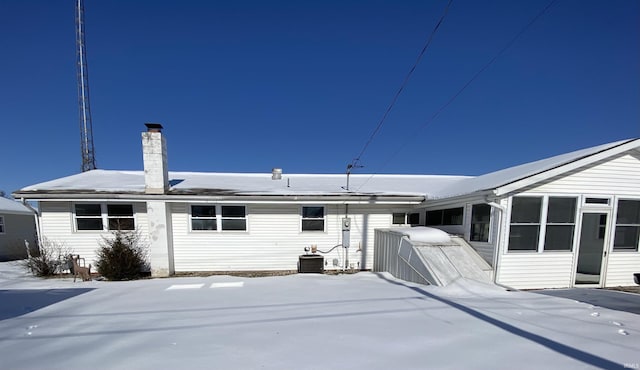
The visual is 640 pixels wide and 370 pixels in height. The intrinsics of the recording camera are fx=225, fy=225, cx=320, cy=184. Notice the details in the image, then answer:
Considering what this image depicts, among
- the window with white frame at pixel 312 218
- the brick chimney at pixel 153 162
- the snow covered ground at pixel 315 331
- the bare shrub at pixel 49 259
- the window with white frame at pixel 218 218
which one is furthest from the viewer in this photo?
the window with white frame at pixel 312 218

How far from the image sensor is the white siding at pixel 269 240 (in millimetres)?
8750

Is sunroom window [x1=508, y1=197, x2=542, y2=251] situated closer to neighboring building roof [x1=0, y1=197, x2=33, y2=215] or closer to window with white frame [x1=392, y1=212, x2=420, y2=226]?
window with white frame [x1=392, y1=212, x2=420, y2=226]

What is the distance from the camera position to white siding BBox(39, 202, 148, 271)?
8.40 meters

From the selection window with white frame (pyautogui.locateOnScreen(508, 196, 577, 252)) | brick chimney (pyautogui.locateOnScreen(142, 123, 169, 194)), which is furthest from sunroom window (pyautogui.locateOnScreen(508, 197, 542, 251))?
brick chimney (pyautogui.locateOnScreen(142, 123, 169, 194))

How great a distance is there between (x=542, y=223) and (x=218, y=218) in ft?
34.6

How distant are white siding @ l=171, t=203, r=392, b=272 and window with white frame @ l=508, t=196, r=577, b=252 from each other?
13.7 ft

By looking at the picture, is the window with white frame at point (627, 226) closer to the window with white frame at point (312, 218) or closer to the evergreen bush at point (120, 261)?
the window with white frame at point (312, 218)

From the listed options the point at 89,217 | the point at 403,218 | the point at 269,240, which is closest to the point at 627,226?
the point at 403,218

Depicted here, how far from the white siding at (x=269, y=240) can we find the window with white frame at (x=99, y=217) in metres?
1.96

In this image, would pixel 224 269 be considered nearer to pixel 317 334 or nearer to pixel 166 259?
pixel 166 259

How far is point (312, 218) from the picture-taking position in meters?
9.41

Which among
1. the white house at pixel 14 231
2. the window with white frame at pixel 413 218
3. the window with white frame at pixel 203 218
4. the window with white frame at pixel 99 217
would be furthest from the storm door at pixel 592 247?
the white house at pixel 14 231

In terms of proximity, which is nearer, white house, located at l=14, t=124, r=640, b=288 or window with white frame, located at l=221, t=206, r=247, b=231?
white house, located at l=14, t=124, r=640, b=288

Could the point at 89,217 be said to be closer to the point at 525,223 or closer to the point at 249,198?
the point at 249,198
